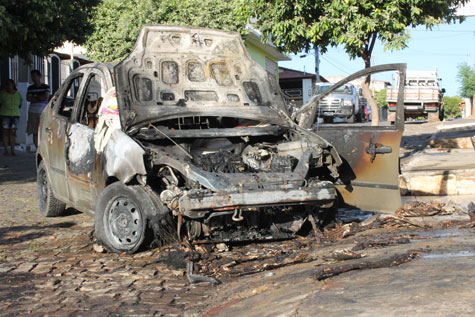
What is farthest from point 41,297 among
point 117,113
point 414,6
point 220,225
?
point 414,6

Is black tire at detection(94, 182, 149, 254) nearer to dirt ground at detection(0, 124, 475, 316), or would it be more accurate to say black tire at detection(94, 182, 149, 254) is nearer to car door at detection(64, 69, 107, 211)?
dirt ground at detection(0, 124, 475, 316)

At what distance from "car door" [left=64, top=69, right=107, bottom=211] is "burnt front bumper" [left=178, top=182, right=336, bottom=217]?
132 centimetres

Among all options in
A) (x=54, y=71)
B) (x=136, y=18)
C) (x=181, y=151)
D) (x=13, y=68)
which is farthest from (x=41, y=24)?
(x=54, y=71)

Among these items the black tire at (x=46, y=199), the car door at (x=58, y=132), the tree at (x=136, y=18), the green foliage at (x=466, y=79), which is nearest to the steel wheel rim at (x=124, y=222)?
the car door at (x=58, y=132)

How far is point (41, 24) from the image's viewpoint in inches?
453

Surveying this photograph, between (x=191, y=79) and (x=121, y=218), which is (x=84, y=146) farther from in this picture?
(x=191, y=79)

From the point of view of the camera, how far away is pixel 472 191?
8844 millimetres

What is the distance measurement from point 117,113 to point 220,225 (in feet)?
5.09

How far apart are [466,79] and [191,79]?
188 feet

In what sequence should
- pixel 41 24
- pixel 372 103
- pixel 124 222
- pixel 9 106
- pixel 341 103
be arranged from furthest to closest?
pixel 341 103 → pixel 9 106 → pixel 41 24 → pixel 372 103 → pixel 124 222

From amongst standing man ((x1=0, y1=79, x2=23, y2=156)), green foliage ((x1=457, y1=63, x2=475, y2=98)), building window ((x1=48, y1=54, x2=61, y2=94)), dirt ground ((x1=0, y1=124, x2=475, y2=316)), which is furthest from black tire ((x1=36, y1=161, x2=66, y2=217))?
green foliage ((x1=457, y1=63, x2=475, y2=98))

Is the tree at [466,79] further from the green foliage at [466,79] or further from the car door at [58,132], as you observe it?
the car door at [58,132]

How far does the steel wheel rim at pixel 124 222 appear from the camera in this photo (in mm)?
5473

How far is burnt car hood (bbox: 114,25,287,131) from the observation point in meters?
6.25
